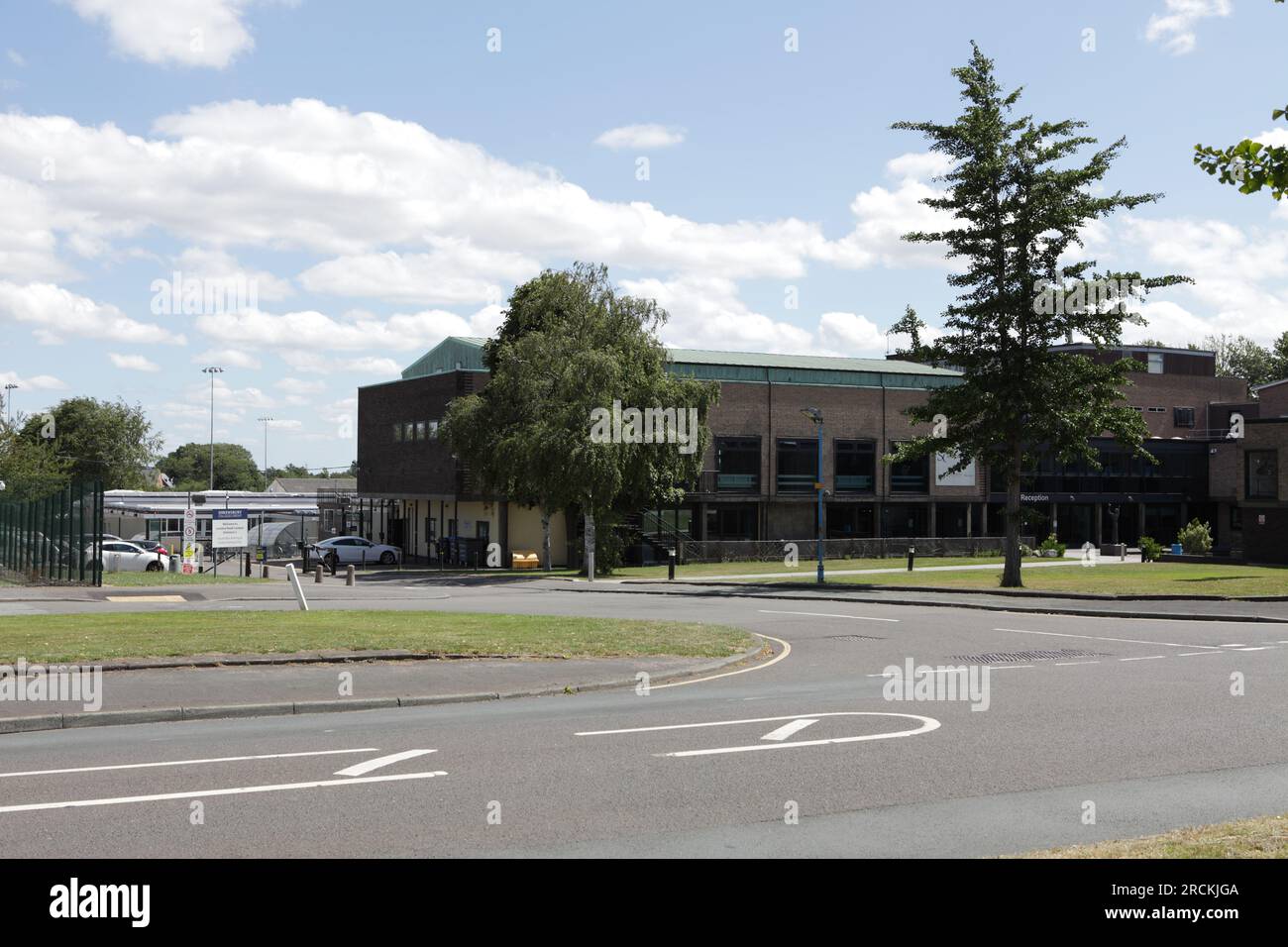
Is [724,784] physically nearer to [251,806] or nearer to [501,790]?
[501,790]

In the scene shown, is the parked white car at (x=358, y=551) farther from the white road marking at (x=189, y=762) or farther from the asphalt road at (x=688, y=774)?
the white road marking at (x=189, y=762)

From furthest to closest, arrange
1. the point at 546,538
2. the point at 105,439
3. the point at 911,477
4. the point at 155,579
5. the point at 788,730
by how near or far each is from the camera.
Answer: the point at 105,439 → the point at 911,477 → the point at 546,538 → the point at 155,579 → the point at 788,730

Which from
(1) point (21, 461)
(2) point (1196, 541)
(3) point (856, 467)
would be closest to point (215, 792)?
(1) point (21, 461)

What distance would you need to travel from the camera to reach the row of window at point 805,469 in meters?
63.1

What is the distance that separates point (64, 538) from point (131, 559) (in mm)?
16655

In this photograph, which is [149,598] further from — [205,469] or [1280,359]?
[205,469]

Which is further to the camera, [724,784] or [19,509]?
[19,509]

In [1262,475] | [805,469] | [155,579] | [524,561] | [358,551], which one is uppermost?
[805,469]

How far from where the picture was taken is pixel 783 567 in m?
56.0

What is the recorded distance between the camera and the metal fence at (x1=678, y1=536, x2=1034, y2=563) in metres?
59.3

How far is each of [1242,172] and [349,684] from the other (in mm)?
→ 10893

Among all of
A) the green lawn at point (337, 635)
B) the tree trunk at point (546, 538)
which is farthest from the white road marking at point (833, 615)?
the tree trunk at point (546, 538)
